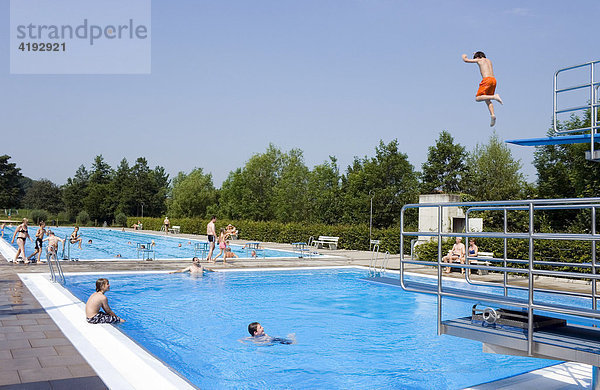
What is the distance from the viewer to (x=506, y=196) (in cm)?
4509

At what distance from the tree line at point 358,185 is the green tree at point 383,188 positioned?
78 mm

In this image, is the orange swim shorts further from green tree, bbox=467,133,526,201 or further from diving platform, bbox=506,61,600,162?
green tree, bbox=467,133,526,201

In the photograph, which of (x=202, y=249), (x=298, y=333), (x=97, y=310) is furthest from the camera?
(x=202, y=249)

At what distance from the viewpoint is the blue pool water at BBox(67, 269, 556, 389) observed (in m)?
8.80

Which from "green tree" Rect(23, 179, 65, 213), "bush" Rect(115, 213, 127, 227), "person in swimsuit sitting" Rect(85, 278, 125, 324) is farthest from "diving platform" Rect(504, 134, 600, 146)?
"green tree" Rect(23, 179, 65, 213)

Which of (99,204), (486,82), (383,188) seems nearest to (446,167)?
(383,188)

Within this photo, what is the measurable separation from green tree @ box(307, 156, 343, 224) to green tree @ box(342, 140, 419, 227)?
1960mm

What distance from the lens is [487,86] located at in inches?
305

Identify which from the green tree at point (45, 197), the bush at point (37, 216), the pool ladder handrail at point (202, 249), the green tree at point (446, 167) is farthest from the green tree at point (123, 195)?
the pool ladder handrail at point (202, 249)

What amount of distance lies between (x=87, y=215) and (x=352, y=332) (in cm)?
6363

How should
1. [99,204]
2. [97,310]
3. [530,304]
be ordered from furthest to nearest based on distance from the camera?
[99,204], [97,310], [530,304]

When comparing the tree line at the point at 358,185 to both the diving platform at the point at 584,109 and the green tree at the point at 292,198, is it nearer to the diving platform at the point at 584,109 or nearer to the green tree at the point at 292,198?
the green tree at the point at 292,198

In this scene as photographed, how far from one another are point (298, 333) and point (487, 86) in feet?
22.3

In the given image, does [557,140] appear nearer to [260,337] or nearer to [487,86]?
[487,86]
